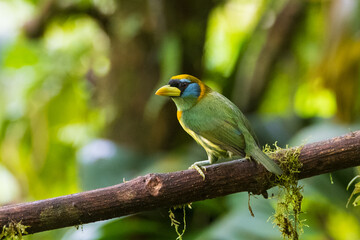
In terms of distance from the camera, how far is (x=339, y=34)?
3703 millimetres

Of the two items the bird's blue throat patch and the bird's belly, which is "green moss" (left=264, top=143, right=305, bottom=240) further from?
the bird's blue throat patch

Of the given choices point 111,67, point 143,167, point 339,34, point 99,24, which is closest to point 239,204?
point 143,167

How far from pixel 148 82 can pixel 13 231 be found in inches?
110

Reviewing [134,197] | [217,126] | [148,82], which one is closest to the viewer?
[134,197]

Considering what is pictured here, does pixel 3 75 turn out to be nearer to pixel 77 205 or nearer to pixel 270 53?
pixel 270 53

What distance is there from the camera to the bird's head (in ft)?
7.59

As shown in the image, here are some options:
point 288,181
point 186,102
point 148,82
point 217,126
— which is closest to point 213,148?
point 217,126

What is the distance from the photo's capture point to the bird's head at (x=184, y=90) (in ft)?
7.59

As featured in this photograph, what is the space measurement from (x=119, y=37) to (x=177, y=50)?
679 mm

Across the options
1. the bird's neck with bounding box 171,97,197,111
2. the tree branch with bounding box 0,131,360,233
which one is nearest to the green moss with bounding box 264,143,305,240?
the tree branch with bounding box 0,131,360,233

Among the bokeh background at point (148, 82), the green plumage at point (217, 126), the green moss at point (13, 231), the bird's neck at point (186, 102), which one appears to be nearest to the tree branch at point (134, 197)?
the green moss at point (13, 231)

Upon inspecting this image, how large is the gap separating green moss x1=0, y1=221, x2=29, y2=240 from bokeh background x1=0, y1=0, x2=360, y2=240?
5.85 feet

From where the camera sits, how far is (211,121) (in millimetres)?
2211

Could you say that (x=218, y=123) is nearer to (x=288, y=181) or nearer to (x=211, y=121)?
(x=211, y=121)
